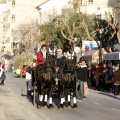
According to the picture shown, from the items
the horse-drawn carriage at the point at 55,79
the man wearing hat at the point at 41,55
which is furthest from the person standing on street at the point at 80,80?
the horse-drawn carriage at the point at 55,79

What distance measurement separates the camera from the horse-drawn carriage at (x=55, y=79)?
16.4 m

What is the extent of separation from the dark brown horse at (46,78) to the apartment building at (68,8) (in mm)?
41773

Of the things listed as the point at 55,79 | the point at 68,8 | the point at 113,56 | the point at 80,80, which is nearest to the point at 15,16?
the point at 68,8

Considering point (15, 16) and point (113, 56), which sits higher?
point (15, 16)

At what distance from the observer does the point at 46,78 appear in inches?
648

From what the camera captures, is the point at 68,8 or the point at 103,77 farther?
the point at 68,8

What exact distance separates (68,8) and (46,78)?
6050cm

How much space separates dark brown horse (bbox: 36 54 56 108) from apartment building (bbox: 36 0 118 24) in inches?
1645

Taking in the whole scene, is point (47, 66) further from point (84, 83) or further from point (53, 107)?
point (84, 83)

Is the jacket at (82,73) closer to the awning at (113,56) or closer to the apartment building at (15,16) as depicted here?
the awning at (113,56)

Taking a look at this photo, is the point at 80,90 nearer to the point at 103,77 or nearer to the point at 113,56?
the point at 103,77

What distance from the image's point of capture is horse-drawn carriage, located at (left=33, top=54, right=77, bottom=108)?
1642cm

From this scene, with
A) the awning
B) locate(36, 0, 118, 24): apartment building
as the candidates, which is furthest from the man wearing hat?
locate(36, 0, 118, 24): apartment building

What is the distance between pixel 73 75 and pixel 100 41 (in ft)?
83.6
